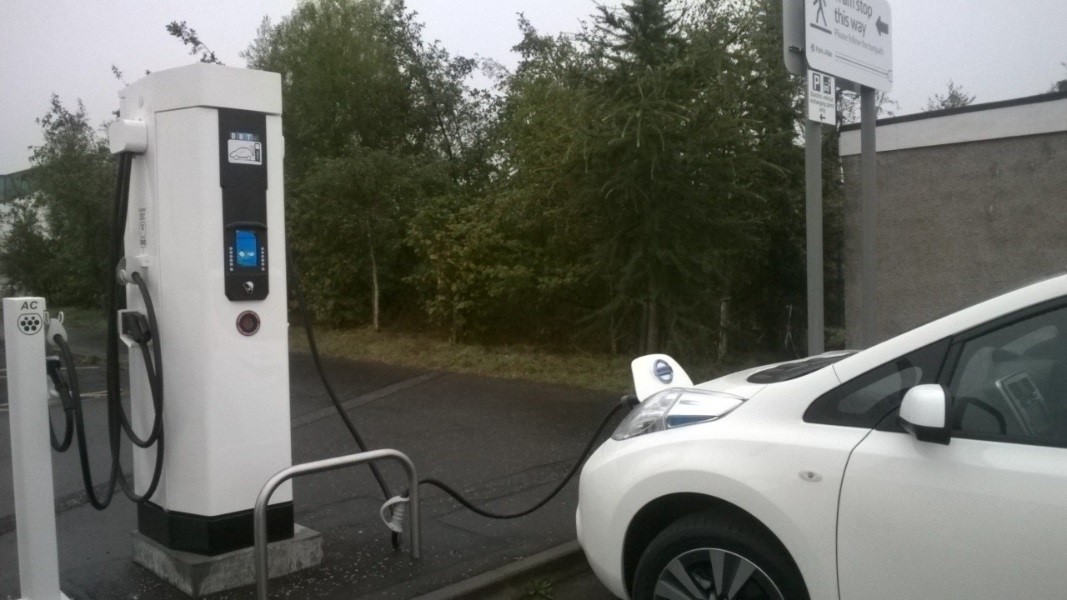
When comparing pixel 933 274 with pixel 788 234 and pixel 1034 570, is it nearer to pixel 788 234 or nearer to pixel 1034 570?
pixel 788 234

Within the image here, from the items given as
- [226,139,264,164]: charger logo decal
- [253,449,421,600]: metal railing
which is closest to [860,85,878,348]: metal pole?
[253,449,421,600]: metal railing

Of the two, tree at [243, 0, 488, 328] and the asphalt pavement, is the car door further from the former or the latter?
tree at [243, 0, 488, 328]

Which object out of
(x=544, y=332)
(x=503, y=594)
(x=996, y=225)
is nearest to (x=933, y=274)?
(x=996, y=225)

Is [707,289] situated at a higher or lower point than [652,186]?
lower

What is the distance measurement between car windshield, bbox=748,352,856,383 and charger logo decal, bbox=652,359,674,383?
609 mm

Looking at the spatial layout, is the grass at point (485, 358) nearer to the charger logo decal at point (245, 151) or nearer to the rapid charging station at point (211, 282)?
the rapid charging station at point (211, 282)

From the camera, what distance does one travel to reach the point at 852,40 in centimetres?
682

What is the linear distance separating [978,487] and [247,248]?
3471mm

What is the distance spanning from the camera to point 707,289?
11.0 metres

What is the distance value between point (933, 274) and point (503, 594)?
830cm

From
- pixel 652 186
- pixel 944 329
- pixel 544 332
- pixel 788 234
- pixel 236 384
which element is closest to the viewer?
pixel 944 329

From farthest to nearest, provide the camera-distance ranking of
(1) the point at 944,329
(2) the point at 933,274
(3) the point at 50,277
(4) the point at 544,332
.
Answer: (3) the point at 50,277 < (4) the point at 544,332 < (2) the point at 933,274 < (1) the point at 944,329

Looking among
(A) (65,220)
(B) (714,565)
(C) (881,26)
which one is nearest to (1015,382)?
(B) (714,565)

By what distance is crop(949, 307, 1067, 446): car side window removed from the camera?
2.99 meters
